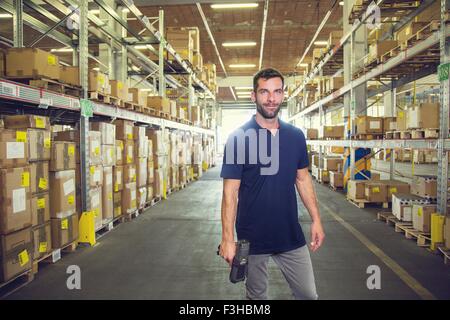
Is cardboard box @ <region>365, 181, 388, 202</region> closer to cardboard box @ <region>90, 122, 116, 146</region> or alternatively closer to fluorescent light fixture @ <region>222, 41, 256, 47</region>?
cardboard box @ <region>90, 122, 116, 146</region>

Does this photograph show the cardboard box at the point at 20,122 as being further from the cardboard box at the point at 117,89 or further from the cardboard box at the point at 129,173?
the cardboard box at the point at 129,173

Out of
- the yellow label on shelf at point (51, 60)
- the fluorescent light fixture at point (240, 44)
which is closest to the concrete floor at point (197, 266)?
the yellow label on shelf at point (51, 60)

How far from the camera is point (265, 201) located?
2.32 metres

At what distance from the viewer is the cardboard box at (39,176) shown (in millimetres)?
4156

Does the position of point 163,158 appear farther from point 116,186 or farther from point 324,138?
point 324,138

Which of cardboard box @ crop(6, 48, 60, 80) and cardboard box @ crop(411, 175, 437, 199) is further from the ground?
cardboard box @ crop(6, 48, 60, 80)

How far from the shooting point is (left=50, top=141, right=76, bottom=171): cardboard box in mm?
4605

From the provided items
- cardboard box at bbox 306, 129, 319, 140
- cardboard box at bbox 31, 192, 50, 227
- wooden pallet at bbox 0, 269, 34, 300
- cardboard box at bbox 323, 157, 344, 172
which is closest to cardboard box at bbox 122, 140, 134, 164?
cardboard box at bbox 31, 192, 50, 227

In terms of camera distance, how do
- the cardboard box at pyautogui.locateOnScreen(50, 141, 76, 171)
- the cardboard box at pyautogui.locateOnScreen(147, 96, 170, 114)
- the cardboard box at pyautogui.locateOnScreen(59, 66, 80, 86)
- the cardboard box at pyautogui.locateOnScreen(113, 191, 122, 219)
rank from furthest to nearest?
the cardboard box at pyautogui.locateOnScreen(147, 96, 170, 114)
the cardboard box at pyautogui.locateOnScreen(113, 191, 122, 219)
the cardboard box at pyautogui.locateOnScreen(59, 66, 80, 86)
the cardboard box at pyautogui.locateOnScreen(50, 141, 76, 171)

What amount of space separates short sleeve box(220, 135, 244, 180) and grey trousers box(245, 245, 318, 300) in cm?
52

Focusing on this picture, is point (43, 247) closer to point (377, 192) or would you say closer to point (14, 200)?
point (14, 200)

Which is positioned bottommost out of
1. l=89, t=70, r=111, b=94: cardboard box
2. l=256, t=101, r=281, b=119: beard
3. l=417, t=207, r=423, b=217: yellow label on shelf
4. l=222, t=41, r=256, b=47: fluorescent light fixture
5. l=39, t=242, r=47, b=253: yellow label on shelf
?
l=39, t=242, r=47, b=253: yellow label on shelf

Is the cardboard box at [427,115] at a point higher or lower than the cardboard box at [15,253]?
higher

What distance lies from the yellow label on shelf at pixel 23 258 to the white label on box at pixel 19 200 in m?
0.46
